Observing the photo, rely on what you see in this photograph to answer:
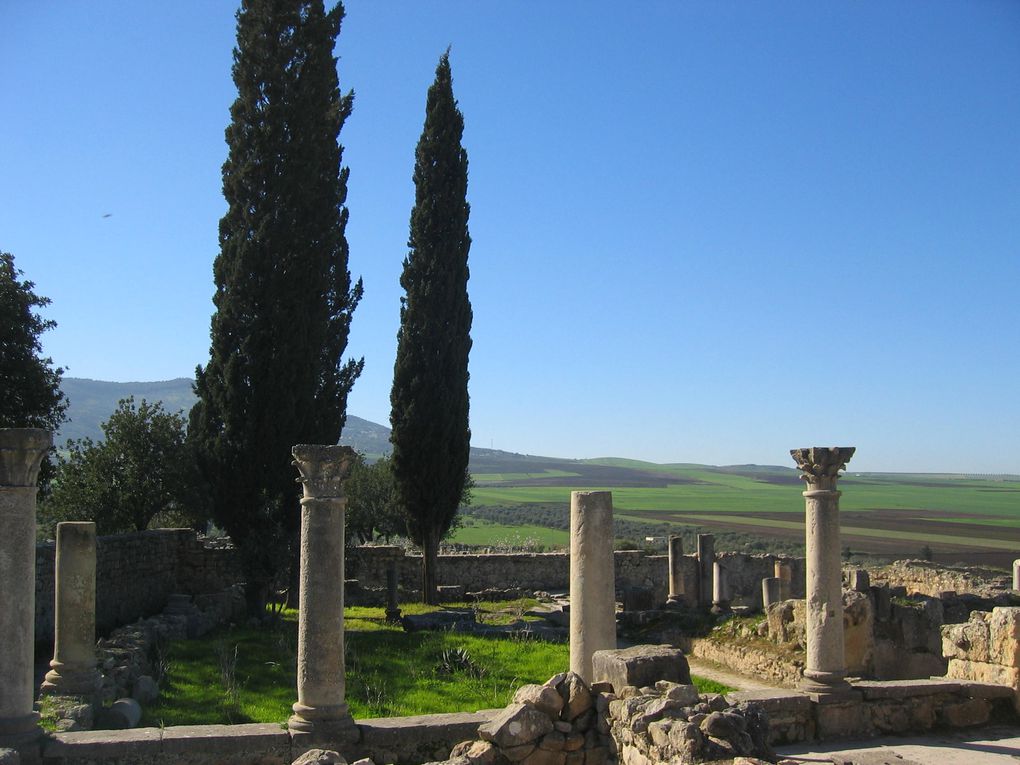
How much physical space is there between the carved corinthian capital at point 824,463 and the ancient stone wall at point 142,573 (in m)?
12.5

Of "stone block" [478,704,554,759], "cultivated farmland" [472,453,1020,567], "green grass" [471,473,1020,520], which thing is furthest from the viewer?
"green grass" [471,473,1020,520]

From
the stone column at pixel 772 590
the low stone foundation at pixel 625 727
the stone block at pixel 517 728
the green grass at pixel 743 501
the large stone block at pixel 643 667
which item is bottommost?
the green grass at pixel 743 501

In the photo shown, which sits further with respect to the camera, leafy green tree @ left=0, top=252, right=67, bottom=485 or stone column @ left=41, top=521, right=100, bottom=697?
leafy green tree @ left=0, top=252, right=67, bottom=485

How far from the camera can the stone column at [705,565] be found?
971 inches

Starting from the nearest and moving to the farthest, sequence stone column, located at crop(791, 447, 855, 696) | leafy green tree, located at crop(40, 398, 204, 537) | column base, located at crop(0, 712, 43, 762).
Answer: column base, located at crop(0, 712, 43, 762) → stone column, located at crop(791, 447, 855, 696) → leafy green tree, located at crop(40, 398, 204, 537)

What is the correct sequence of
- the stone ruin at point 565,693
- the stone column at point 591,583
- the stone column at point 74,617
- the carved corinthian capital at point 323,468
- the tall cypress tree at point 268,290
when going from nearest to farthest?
the stone ruin at point 565,693 → the carved corinthian capital at point 323,468 → the stone column at point 591,583 → the stone column at point 74,617 → the tall cypress tree at point 268,290

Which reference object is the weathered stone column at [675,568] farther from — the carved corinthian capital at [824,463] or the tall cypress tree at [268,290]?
the carved corinthian capital at [824,463]

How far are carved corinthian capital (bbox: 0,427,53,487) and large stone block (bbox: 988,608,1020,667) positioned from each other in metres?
10.3

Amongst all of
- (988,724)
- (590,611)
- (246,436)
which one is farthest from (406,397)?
(988,724)

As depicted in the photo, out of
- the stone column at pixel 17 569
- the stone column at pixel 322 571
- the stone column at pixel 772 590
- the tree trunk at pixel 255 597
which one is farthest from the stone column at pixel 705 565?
the stone column at pixel 17 569

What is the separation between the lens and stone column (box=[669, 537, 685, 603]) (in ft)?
79.9

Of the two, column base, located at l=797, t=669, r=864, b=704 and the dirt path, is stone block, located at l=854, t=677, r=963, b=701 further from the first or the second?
the dirt path

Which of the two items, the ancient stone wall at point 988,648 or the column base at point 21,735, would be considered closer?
the column base at point 21,735

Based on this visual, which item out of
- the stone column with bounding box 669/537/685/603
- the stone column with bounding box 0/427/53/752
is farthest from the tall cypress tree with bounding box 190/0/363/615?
the stone column with bounding box 0/427/53/752
